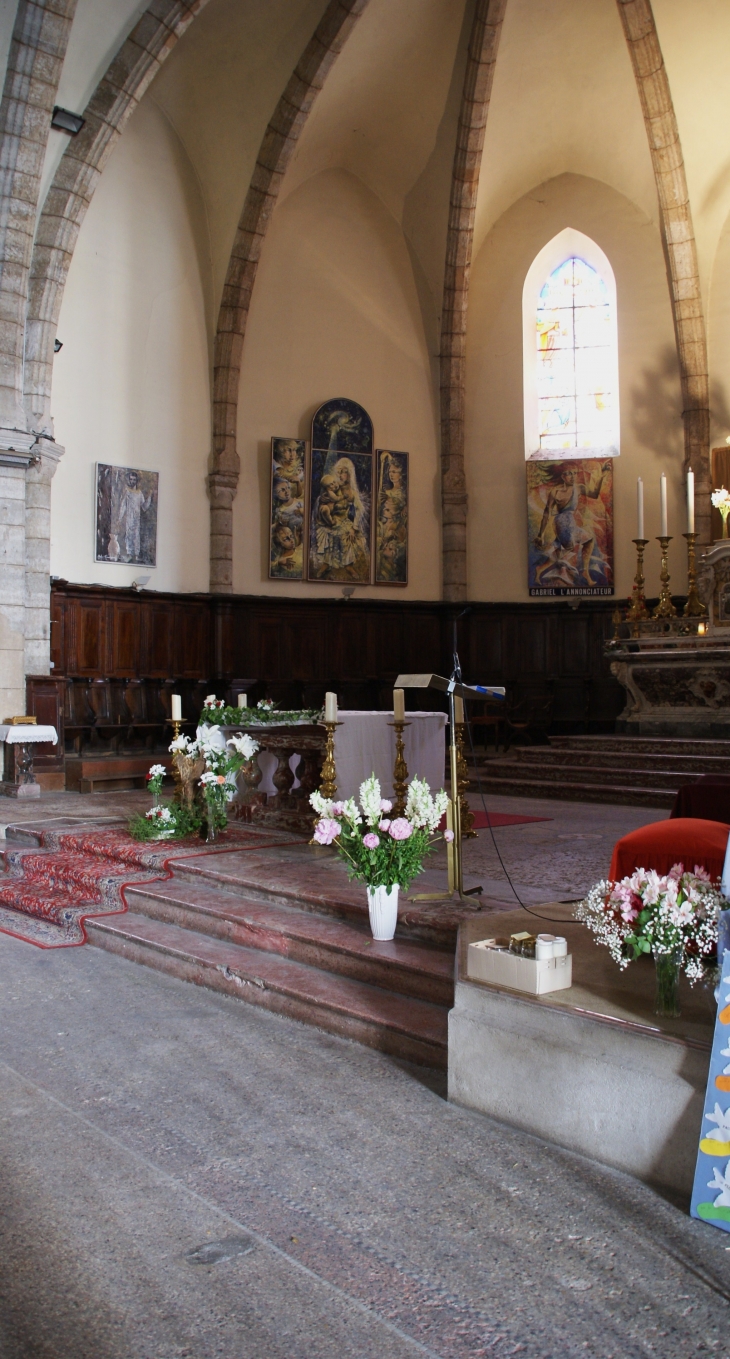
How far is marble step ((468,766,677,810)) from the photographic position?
9.65 meters

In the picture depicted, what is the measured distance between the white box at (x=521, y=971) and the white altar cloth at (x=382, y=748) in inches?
145

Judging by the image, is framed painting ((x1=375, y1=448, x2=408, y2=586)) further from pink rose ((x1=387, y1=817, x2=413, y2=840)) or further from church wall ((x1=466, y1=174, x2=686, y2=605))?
pink rose ((x1=387, y1=817, x2=413, y2=840))

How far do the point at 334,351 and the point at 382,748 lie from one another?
9.70 metres

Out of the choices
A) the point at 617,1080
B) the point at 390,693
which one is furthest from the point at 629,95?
the point at 617,1080

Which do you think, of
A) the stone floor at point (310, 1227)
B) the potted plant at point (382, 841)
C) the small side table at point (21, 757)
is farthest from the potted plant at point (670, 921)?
the small side table at point (21, 757)

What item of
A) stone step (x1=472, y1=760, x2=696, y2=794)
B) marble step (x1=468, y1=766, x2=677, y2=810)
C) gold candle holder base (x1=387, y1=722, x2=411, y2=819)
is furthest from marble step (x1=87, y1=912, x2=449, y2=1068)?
stone step (x1=472, y1=760, x2=696, y2=794)

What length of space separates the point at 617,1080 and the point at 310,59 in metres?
14.1

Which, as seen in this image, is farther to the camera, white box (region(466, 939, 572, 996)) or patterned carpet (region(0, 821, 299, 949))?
patterned carpet (region(0, 821, 299, 949))

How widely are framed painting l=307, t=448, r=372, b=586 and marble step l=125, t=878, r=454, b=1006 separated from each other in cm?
968

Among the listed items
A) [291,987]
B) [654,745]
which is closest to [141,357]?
[654,745]

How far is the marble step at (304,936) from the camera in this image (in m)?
4.51

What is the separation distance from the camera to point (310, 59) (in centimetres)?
1347

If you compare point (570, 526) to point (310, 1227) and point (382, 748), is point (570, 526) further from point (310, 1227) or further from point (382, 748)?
point (310, 1227)

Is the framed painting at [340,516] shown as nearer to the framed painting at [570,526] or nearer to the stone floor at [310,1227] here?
the framed painting at [570,526]
